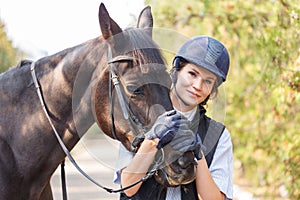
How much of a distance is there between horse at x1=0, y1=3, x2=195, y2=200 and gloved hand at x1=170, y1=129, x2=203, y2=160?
0.76ft

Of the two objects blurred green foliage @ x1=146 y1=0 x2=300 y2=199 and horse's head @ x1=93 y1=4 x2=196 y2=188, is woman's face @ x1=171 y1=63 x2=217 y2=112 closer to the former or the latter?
horse's head @ x1=93 y1=4 x2=196 y2=188

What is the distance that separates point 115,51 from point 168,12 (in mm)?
4911

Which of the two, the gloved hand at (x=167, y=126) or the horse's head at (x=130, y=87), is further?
the horse's head at (x=130, y=87)

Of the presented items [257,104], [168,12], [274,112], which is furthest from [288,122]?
[168,12]

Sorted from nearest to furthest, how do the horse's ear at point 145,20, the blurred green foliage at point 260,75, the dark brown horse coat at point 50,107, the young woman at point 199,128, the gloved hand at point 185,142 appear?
the gloved hand at point 185,142 → the young woman at point 199,128 → the dark brown horse coat at point 50,107 → the horse's ear at point 145,20 → the blurred green foliage at point 260,75

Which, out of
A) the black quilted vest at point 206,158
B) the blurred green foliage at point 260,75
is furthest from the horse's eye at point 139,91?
the blurred green foliage at point 260,75

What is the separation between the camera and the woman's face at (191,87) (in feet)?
8.45

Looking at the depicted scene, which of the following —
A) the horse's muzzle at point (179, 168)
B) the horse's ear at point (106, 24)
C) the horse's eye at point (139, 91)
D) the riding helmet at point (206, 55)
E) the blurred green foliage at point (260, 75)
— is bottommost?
the blurred green foliage at point (260, 75)

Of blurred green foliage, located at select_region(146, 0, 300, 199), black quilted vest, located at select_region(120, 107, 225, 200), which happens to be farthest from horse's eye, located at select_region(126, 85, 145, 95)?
blurred green foliage, located at select_region(146, 0, 300, 199)

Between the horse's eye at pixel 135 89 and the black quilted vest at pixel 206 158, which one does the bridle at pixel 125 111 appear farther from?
the black quilted vest at pixel 206 158

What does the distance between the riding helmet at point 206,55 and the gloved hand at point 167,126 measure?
0.96ft

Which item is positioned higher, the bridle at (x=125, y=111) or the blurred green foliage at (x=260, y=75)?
the bridle at (x=125, y=111)

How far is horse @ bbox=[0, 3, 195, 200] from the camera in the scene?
2.63 metres

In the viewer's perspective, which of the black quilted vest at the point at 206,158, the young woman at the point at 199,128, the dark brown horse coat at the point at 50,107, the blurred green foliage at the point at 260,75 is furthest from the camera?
the blurred green foliage at the point at 260,75
